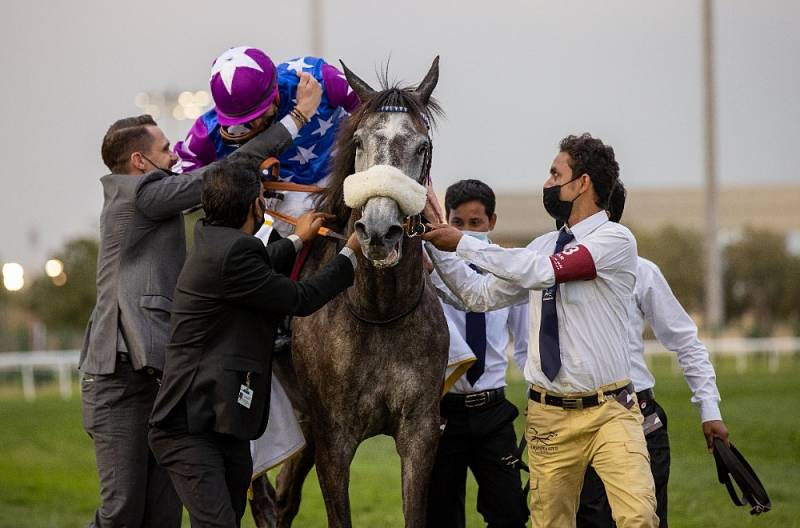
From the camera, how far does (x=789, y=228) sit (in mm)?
67062

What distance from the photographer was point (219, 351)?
15.4ft

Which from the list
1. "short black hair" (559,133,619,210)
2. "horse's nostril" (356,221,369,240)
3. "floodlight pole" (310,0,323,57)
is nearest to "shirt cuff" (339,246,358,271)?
"horse's nostril" (356,221,369,240)

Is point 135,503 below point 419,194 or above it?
below

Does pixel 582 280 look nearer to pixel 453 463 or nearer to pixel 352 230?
pixel 352 230

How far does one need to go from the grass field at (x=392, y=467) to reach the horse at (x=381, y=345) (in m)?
3.58

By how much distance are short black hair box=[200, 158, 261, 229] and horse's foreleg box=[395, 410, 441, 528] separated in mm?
1100

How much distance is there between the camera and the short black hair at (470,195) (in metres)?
6.44

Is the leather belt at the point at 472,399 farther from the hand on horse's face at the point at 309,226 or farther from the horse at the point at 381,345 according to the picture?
the hand on horse's face at the point at 309,226

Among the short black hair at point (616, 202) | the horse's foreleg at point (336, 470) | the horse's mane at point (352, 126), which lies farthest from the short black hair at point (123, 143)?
the short black hair at point (616, 202)

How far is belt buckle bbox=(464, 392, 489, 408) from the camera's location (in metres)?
6.24

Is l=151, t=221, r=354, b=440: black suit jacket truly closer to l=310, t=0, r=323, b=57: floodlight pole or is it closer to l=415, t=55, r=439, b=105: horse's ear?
l=415, t=55, r=439, b=105: horse's ear

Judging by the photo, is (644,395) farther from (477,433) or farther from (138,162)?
(138,162)

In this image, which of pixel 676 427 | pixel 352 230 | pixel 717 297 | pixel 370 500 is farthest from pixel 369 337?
pixel 717 297

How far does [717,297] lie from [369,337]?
28789 mm
